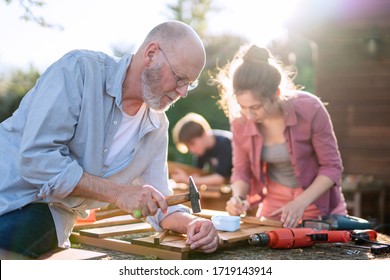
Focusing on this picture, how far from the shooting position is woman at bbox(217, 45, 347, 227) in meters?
3.24

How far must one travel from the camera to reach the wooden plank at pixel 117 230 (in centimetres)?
272

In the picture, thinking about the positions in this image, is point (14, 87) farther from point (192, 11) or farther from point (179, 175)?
point (179, 175)

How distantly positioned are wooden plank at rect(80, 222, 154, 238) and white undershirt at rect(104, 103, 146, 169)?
0.39 meters

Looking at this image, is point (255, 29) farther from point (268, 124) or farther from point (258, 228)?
point (258, 228)

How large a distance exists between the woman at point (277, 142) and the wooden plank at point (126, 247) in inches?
33.1

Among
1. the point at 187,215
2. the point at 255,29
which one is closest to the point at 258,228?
the point at 187,215

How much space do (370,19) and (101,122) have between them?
5589 millimetres

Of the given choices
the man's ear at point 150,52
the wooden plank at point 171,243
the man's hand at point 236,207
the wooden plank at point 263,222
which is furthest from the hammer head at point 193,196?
the man's hand at point 236,207

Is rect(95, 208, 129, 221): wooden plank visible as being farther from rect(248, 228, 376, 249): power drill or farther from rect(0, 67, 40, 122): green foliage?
rect(0, 67, 40, 122): green foliage

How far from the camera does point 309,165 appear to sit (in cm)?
344

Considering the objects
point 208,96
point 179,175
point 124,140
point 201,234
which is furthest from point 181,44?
point 208,96

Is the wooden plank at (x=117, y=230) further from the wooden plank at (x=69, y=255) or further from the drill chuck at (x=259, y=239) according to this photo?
the drill chuck at (x=259, y=239)

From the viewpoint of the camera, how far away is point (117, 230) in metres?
2.85

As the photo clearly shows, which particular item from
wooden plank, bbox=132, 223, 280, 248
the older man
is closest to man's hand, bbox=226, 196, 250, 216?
wooden plank, bbox=132, 223, 280, 248
